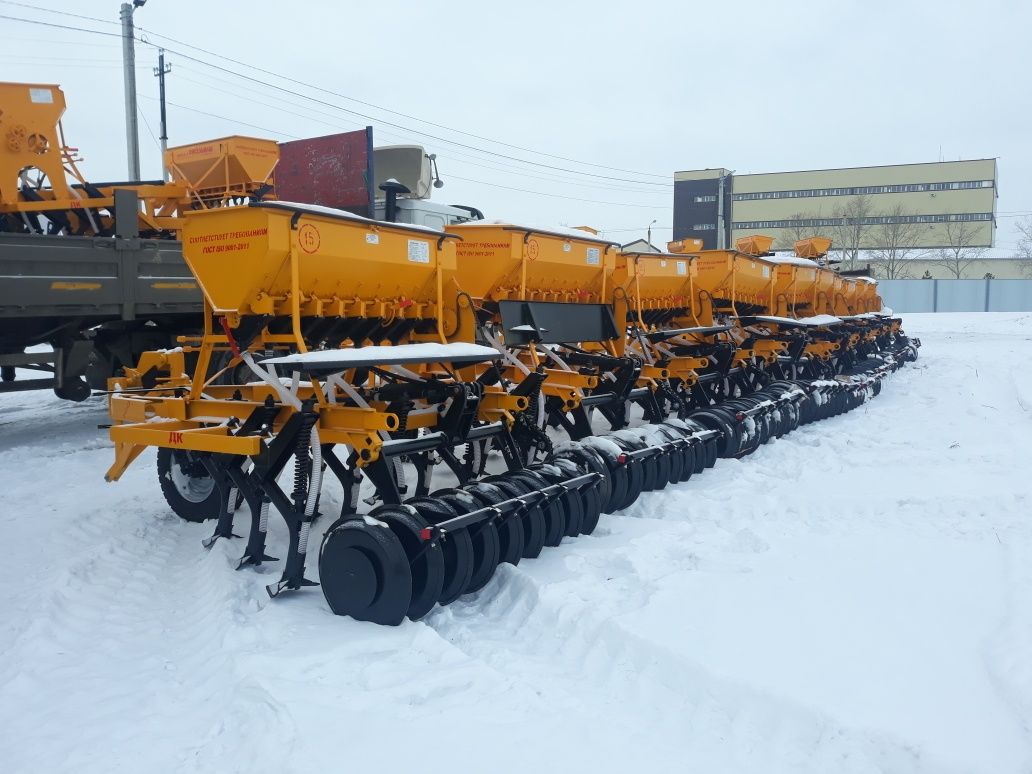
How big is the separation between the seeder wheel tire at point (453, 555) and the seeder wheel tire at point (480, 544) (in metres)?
0.10

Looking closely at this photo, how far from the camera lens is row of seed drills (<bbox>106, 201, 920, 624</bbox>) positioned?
383cm

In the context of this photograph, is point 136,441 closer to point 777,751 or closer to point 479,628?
point 479,628

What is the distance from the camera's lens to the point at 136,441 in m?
4.43

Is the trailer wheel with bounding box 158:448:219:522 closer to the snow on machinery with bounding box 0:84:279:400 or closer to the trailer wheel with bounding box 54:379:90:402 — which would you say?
the snow on machinery with bounding box 0:84:279:400

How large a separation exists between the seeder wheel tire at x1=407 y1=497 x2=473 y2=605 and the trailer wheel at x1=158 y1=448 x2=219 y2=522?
203 centimetres

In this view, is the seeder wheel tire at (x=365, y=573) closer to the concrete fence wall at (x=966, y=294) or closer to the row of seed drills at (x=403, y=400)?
the row of seed drills at (x=403, y=400)

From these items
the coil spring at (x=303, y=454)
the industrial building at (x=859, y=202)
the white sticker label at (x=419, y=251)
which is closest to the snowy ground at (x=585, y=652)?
the coil spring at (x=303, y=454)

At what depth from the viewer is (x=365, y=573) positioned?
11.6 ft

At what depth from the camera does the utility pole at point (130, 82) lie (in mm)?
17266

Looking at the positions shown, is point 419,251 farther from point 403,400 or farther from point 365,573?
point 365,573

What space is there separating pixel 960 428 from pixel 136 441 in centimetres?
747

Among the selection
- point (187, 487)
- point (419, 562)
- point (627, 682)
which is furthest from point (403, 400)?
point (627, 682)

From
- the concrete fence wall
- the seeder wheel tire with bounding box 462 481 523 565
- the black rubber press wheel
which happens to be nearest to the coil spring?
the seeder wheel tire with bounding box 462 481 523 565

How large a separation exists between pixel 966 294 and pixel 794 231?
990 centimetres
